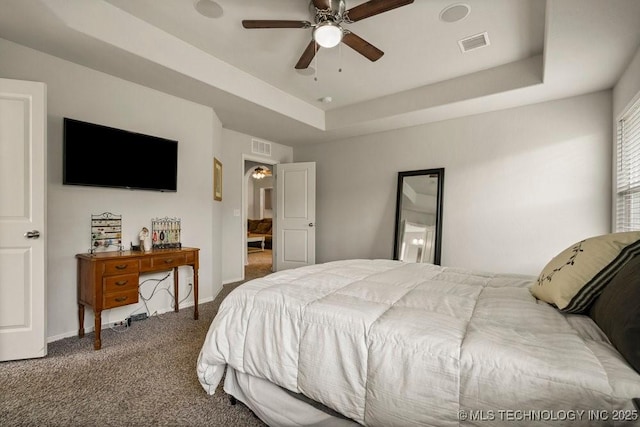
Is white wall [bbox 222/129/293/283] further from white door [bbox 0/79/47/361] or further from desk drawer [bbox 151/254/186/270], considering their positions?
white door [bbox 0/79/47/361]

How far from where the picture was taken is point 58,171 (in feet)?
8.36

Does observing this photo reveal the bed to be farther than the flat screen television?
No

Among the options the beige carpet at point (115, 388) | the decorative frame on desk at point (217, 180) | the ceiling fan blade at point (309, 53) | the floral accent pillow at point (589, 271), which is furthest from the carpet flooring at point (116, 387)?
the ceiling fan blade at point (309, 53)

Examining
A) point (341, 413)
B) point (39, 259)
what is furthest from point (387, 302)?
point (39, 259)

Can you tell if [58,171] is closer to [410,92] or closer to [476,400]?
[476,400]

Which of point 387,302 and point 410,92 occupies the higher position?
point 410,92

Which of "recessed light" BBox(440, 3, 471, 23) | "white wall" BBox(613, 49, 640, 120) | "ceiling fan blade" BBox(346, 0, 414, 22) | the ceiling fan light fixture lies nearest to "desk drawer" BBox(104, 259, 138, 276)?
the ceiling fan light fixture

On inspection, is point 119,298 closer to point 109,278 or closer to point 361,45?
point 109,278

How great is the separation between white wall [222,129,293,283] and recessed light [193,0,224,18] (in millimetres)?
2217

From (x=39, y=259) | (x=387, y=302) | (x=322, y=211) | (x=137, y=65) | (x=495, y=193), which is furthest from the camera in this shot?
(x=322, y=211)

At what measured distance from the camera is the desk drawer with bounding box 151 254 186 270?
2765 millimetres

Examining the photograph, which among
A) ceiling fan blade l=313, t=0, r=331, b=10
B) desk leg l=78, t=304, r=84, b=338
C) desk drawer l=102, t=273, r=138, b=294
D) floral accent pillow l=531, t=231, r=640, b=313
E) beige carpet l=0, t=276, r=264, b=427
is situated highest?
ceiling fan blade l=313, t=0, r=331, b=10

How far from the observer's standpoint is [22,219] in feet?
7.12

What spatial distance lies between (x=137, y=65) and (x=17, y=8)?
30.1 inches
